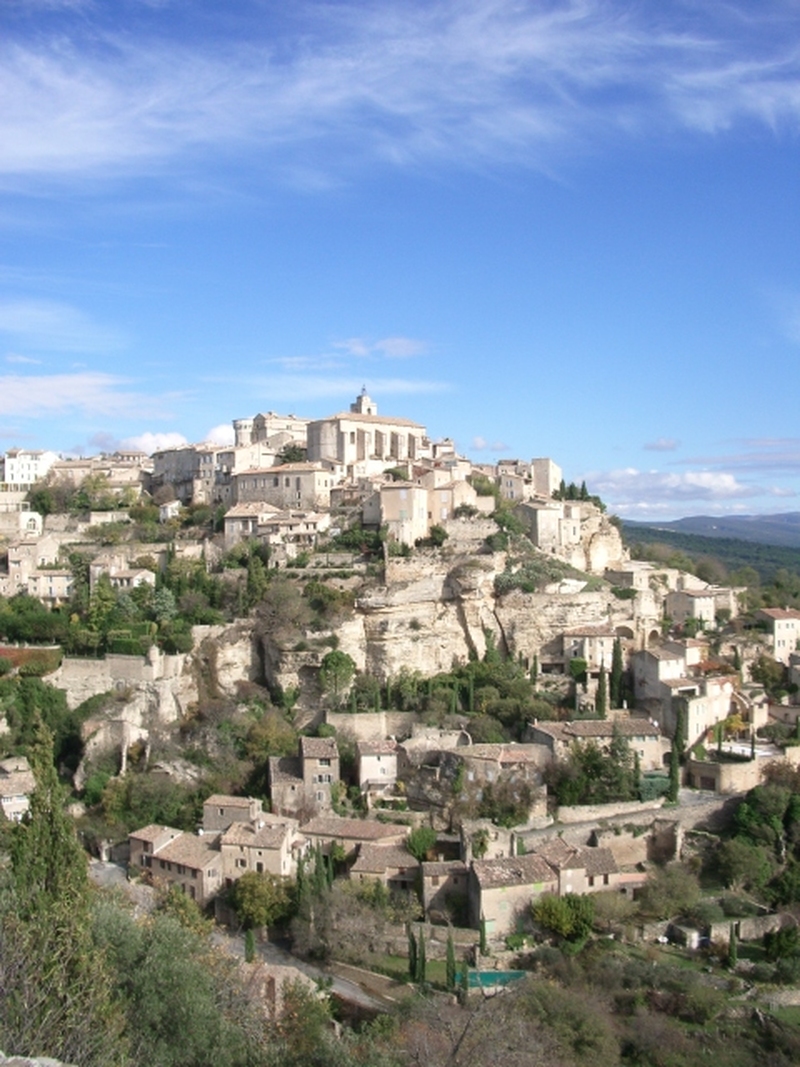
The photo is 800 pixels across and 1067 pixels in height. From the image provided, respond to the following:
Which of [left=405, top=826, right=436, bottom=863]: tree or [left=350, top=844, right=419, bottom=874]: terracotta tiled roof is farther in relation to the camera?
[left=405, top=826, right=436, bottom=863]: tree

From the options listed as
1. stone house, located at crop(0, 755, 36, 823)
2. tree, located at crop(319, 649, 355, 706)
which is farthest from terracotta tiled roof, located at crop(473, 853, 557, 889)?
stone house, located at crop(0, 755, 36, 823)

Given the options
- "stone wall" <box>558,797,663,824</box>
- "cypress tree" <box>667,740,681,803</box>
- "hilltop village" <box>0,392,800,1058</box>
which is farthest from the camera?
"cypress tree" <box>667,740,681,803</box>

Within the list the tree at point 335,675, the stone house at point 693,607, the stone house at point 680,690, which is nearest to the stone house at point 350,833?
the tree at point 335,675

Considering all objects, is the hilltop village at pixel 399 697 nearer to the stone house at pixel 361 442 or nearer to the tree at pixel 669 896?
the tree at pixel 669 896

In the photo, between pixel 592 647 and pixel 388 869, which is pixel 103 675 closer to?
pixel 388 869

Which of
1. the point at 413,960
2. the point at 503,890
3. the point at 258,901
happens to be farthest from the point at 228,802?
the point at 503,890

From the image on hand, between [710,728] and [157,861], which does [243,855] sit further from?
[710,728]

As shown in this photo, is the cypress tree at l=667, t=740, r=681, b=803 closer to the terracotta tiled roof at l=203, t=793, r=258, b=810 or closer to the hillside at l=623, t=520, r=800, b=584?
the terracotta tiled roof at l=203, t=793, r=258, b=810
